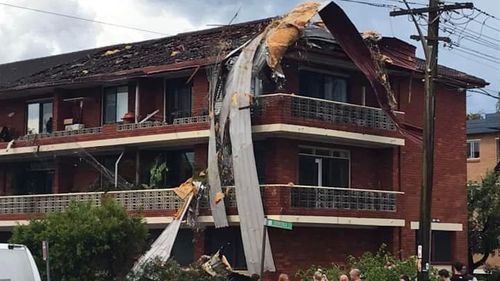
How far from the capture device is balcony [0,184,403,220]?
3061cm

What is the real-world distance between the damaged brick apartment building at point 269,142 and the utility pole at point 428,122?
5.81 metres

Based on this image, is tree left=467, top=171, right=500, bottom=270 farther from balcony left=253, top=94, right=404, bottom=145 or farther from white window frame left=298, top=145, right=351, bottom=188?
white window frame left=298, top=145, right=351, bottom=188

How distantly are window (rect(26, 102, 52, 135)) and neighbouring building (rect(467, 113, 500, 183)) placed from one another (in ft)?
92.8

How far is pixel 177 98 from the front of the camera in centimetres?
3550

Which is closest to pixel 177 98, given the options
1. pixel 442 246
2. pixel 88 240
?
pixel 88 240

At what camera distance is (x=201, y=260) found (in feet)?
95.5

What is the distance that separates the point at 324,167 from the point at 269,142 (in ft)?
9.21

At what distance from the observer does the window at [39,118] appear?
40.3 meters

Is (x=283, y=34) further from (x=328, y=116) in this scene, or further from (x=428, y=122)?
(x=428, y=122)

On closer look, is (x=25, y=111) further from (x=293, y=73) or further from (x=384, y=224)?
(x=384, y=224)

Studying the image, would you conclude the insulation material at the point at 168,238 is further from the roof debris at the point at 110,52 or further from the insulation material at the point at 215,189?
the roof debris at the point at 110,52

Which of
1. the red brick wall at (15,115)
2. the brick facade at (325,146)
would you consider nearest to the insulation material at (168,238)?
the brick facade at (325,146)

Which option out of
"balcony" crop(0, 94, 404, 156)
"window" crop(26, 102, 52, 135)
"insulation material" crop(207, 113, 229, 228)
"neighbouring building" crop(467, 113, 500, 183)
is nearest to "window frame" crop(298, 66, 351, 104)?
"balcony" crop(0, 94, 404, 156)

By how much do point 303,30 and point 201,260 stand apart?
8.10 metres
